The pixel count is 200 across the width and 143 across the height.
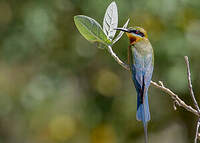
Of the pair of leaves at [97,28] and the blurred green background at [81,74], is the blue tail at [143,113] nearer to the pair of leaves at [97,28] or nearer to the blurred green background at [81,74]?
the pair of leaves at [97,28]

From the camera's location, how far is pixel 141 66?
223cm

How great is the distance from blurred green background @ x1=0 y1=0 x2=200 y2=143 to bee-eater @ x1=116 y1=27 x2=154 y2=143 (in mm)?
1651

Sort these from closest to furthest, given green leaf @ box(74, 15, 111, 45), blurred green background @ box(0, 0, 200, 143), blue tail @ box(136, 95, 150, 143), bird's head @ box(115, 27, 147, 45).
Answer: green leaf @ box(74, 15, 111, 45) < blue tail @ box(136, 95, 150, 143) < bird's head @ box(115, 27, 147, 45) < blurred green background @ box(0, 0, 200, 143)

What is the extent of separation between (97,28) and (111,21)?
Answer: 177 millimetres

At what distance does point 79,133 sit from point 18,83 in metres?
1.11

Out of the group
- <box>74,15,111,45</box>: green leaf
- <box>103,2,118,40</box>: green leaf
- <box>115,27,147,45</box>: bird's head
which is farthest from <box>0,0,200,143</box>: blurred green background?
<box>74,15,111,45</box>: green leaf

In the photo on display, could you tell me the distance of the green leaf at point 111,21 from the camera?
176 centimetres

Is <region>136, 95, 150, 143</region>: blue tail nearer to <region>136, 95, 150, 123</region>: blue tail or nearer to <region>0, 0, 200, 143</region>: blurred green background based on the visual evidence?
<region>136, 95, 150, 123</region>: blue tail

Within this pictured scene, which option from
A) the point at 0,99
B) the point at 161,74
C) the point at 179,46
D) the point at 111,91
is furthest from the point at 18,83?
the point at 179,46

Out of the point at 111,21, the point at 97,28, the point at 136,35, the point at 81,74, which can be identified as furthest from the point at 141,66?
the point at 81,74

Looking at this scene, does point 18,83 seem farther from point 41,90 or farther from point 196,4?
point 196,4

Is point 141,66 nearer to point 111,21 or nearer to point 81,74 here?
point 111,21

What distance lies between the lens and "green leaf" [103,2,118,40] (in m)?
1.76

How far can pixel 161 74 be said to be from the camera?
15.5 ft
